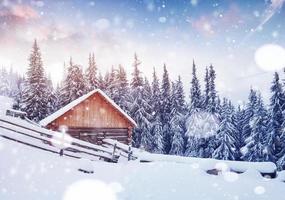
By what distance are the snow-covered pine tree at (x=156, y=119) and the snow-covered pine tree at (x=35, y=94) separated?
57.9 ft

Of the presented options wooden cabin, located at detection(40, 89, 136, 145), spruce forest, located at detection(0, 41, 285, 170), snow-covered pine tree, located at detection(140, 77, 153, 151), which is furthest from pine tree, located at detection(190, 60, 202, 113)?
wooden cabin, located at detection(40, 89, 136, 145)

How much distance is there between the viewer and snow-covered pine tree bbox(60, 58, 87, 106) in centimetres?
4953

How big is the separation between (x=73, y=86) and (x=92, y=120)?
25.4m

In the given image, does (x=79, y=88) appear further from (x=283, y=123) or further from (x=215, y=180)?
(x=215, y=180)

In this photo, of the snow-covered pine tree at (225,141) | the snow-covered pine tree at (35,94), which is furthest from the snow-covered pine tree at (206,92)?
the snow-covered pine tree at (35,94)

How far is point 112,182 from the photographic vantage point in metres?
10.6

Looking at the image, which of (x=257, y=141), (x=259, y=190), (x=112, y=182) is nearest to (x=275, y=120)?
(x=257, y=141)

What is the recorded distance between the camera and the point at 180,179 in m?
11.6

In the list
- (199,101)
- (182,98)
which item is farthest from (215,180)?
(182,98)

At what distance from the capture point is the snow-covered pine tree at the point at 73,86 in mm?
49531

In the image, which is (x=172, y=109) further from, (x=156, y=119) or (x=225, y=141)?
(x=225, y=141)

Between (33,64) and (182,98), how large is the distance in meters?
28.2

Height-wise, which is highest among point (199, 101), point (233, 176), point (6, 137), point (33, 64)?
point (33, 64)

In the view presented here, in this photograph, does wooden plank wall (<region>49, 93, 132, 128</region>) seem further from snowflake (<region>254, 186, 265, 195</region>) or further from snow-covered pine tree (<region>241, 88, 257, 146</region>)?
snow-covered pine tree (<region>241, 88, 257, 146</region>)
